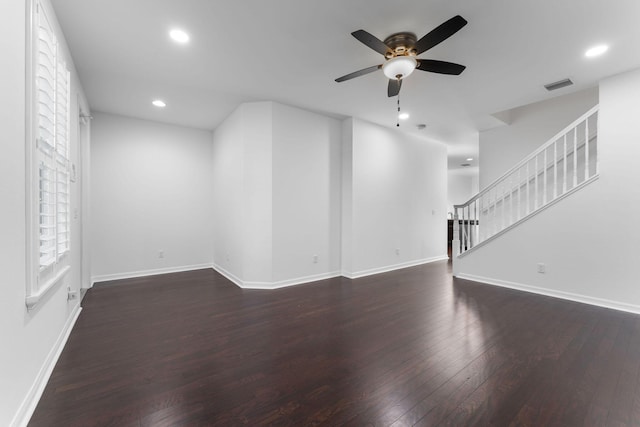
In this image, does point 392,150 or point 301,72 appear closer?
point 301,72

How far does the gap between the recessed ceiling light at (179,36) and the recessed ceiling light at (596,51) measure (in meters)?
3.96

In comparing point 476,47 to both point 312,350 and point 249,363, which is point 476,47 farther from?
point 249,363

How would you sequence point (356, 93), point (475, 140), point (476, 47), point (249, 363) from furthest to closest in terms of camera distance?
point (475, 140)
point (356, 93)
point (476, 47)
point (249, 363)

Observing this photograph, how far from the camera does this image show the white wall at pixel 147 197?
458 cm

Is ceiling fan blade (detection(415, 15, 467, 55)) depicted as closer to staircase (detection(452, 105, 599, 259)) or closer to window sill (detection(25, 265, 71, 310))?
staircase (detection(452, 105, 599, 259))

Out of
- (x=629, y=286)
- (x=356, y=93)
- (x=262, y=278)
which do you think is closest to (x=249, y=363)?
(x=262, y=278)

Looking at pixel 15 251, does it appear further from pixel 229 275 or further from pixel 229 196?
pixel 229 275

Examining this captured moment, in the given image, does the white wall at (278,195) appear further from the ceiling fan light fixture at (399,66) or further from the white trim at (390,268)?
the ceiling fan light fixture at (399,66)

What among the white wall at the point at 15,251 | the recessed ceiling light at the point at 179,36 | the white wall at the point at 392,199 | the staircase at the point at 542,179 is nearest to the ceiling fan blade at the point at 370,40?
the recessed ceiling light at the point at 179,36

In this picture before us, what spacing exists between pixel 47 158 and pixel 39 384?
Result: 151 cm

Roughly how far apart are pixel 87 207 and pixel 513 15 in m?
5.52

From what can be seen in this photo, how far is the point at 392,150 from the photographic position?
5.51 metres

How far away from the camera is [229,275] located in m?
4.79

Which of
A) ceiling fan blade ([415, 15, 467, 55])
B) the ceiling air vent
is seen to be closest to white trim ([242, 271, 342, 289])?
ceiling fan blade ([415, 15, 467, 55])
